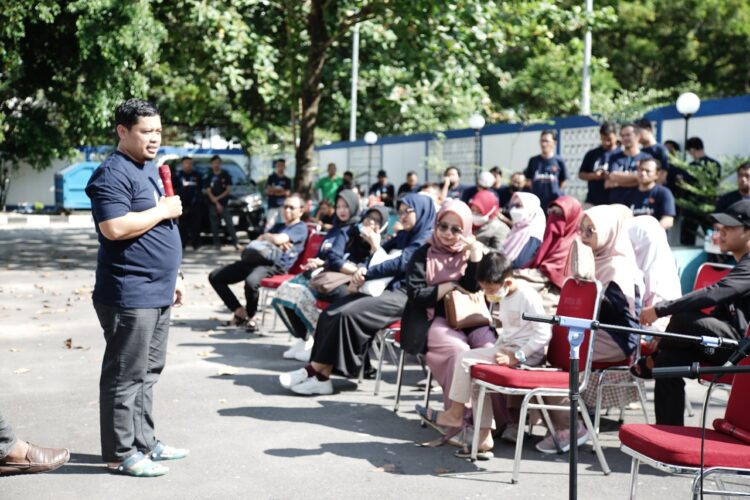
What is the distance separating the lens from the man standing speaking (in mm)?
5254

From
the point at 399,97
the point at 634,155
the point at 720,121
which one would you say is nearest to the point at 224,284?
the point at 634,155

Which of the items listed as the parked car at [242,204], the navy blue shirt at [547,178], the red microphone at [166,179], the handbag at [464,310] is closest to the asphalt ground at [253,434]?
the handbag at [464,310]

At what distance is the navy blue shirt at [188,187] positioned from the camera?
2100 cm

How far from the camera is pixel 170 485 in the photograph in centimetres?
529

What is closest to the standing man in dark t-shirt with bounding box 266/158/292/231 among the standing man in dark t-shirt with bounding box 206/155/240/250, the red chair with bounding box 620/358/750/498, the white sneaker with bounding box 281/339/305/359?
the standing man in dark t-shirt with bounding box 206/155/240/250

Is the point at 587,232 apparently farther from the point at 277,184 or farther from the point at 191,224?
the point at 191,224

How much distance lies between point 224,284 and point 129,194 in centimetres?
553

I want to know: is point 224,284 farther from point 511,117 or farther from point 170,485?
point 511,117

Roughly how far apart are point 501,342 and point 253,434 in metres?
1.80

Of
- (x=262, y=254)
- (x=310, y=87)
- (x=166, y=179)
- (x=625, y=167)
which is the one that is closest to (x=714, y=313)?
(x=166, y=179)

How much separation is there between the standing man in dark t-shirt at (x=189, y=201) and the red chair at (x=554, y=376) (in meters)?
15.4

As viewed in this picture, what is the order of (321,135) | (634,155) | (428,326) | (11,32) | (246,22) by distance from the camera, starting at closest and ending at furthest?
(428,326), (634,155), (11,32), (246,22), (321,135)

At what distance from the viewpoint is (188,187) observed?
2123cm

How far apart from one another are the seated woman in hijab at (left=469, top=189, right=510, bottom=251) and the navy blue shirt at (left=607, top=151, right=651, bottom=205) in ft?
4.00
